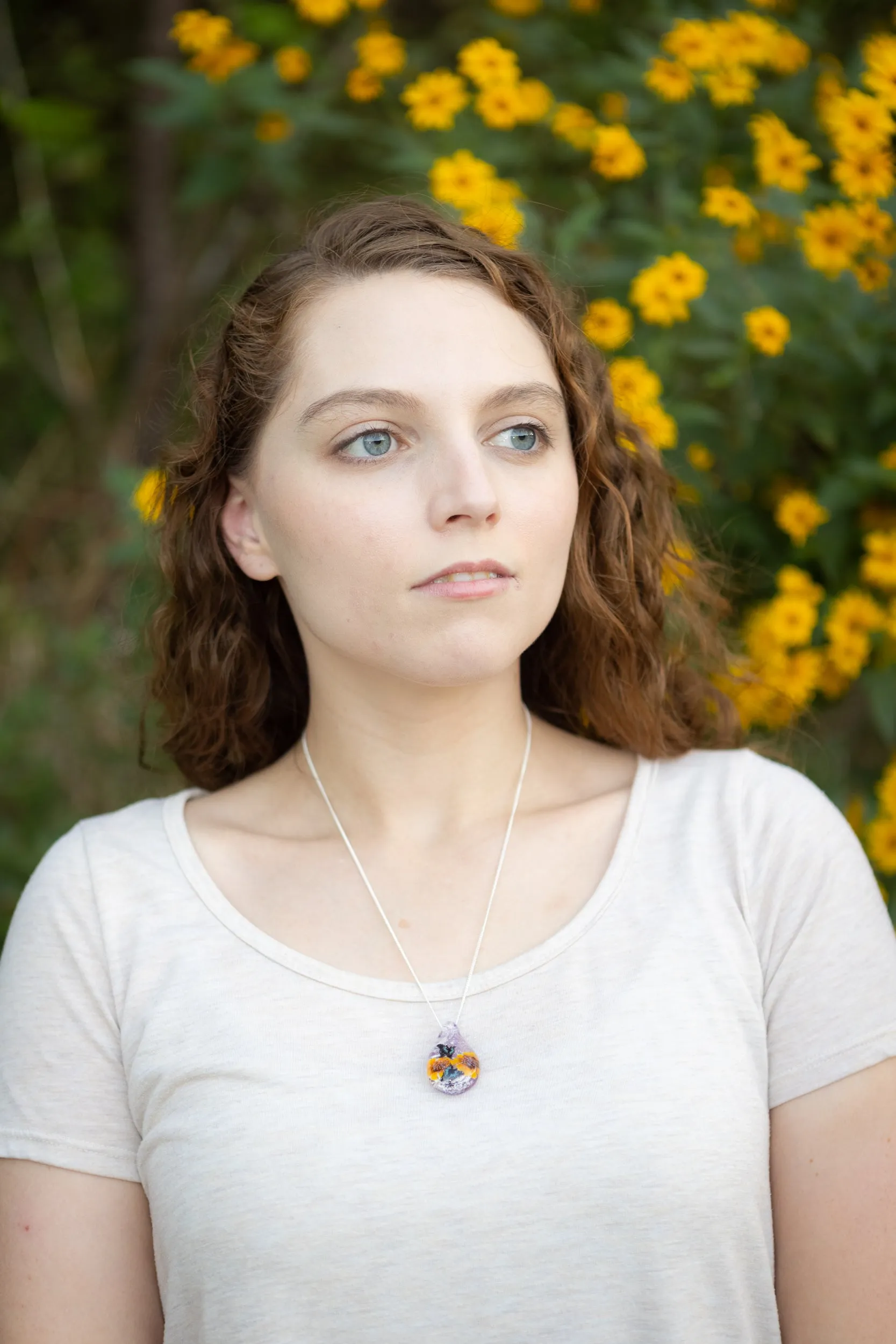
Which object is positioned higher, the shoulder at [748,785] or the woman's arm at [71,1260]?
the shoulder at [748,785]

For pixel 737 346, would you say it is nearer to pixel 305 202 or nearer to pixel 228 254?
pixel 305 202

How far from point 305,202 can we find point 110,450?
1265 millimetres

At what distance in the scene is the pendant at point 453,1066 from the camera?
1430 mm

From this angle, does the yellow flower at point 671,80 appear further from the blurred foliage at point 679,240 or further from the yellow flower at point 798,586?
the yellow flower at point 798,586

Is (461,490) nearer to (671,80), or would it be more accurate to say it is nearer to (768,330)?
(768,330)

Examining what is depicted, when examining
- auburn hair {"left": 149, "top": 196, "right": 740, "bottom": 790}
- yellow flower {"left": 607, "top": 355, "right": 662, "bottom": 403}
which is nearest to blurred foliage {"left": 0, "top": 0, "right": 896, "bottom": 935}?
yellow flower {"left": 607, "top": 355, "right": 662, "bottom": 403}

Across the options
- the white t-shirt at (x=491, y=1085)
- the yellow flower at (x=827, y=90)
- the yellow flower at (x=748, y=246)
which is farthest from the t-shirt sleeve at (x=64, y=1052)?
the yellow flower at (x=827, y=90)

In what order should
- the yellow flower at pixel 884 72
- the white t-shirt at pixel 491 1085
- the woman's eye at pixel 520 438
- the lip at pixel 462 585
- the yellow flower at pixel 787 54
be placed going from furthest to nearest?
the yellow flower at pixel 787 54
the yellow flower at pixel 884 72
the woman's eye at pixel 520 438
the lip at pixel 462 585
the white t-shirt at pixel 491 1085

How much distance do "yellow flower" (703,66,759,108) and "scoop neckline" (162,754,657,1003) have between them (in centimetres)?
125

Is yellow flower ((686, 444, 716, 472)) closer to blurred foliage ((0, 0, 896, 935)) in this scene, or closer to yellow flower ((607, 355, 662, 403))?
blurred foliage ((0, 0, 896, 935))

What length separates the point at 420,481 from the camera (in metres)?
1.50

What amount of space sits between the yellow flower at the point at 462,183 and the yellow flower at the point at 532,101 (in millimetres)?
260

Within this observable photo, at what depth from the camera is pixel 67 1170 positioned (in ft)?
5.05

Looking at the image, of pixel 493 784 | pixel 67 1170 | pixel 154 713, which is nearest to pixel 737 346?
pixel 493 784
